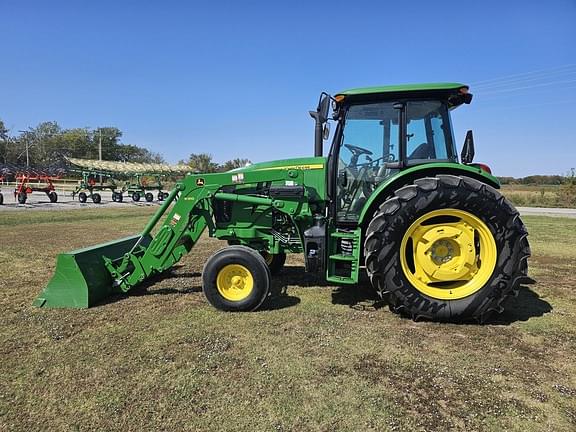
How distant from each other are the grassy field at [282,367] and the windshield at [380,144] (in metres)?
1.44

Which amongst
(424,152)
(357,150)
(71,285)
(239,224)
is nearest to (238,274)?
(239,224)

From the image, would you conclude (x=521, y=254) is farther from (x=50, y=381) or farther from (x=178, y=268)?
(x=178, y=268)

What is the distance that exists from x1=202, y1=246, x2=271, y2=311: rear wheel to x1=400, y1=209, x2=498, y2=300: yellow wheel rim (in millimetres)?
1610

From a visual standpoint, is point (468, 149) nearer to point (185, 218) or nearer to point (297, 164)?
point (297, 164)

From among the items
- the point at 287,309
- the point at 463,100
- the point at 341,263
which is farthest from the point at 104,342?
the point at 463,100

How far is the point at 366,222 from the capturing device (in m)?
4.87

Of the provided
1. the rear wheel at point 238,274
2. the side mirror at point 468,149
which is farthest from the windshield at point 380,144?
the rear wheel at point 238,274

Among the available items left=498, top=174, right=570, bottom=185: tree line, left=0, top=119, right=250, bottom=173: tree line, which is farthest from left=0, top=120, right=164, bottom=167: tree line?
left=498, top=174, right=570, bottom=185: tree line

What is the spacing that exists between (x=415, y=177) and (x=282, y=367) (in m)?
2.64

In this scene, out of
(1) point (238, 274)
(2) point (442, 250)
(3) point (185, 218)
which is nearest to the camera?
(2) point (442, 250)

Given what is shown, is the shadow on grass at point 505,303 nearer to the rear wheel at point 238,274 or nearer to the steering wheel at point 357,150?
the rear wheel at point 238,274

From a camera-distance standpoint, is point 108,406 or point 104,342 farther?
point 104,342

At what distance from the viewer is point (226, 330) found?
168 inches

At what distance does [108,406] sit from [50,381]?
672mm
